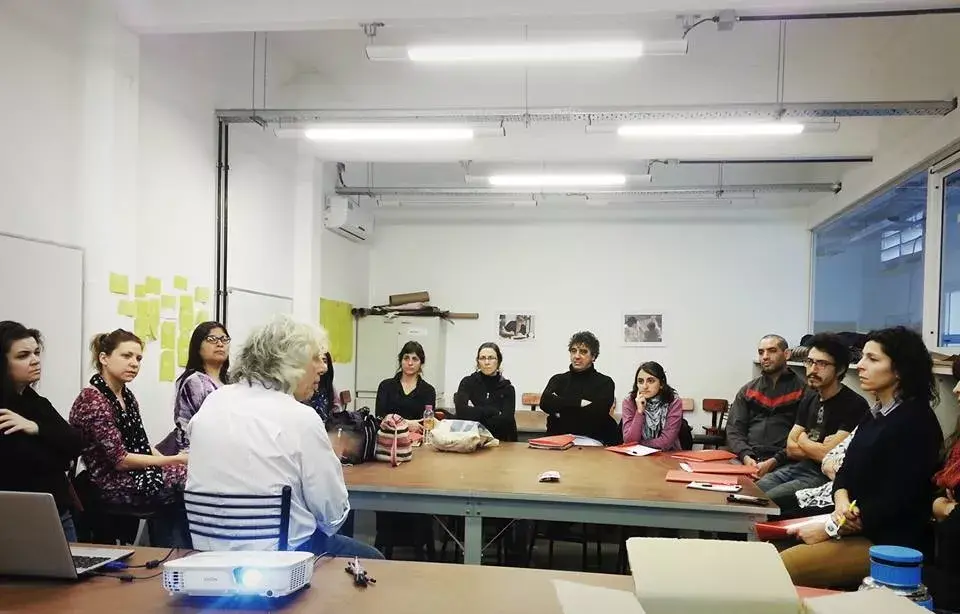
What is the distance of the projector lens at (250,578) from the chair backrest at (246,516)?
431mm

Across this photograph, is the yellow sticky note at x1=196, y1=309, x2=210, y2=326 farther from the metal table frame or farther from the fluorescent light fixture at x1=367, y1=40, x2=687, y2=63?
the fluorescent light fixture at x1=367, y1=40, x2=687, y2=63

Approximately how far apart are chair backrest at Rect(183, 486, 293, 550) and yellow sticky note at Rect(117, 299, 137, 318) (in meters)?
2.03

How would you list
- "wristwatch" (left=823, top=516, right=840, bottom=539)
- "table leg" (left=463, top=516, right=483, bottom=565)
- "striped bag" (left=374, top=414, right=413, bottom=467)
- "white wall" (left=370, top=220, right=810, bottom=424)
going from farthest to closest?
"white wall" (left=370, top=220, right=810, bottom=424) → "striped bag" (left=374, top=414, right=413, bottom=467) → "table leg" (left=463, top=516, right=483, bottom=565) → "wristwatch" (left=823, top=516, right=840, bottom=539)

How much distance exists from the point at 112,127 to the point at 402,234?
4505 mm

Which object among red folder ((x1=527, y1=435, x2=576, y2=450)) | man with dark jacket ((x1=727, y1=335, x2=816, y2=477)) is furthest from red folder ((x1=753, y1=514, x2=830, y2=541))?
red folder ((x1=527, y1=435, x2=576, y2=450))

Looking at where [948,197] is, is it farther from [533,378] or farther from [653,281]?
[533,378]

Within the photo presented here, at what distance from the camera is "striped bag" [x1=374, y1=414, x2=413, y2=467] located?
11.3ft

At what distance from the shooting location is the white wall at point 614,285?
7.12 metres

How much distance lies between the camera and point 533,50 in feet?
10.9

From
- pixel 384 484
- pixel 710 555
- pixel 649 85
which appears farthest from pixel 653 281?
pixel 710 555

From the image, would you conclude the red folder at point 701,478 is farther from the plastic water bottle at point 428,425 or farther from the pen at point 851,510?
the plastic water bottle at point 428,425

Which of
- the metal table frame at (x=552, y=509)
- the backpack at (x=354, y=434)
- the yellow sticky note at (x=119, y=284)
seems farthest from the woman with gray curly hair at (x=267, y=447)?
the yellow sticky note at (x=119, y=284)

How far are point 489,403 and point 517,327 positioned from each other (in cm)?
300

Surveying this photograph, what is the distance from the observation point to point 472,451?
12.6 feet
